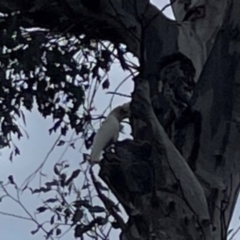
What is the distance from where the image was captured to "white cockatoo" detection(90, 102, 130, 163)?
144 inches

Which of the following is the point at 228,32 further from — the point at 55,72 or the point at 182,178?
the point at 55,72

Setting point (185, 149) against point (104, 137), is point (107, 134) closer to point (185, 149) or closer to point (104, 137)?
point (104, 137)

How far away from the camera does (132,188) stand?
3.50 meters

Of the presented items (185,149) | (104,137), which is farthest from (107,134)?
(185,149)

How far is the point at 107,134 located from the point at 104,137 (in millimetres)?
17

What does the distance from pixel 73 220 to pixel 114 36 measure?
1.03 meters

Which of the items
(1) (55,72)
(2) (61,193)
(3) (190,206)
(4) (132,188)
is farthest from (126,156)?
(1) (55,72)

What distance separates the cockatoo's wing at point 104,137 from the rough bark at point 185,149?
0.07 metres

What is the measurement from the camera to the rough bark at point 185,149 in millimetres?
3387

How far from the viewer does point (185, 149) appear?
3723 millimetres

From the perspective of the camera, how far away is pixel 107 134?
12.1ft

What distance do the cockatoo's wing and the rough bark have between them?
7 centimetres

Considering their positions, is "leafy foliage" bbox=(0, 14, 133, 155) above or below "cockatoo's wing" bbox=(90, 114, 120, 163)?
above

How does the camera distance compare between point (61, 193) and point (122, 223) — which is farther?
point (61, 193)
